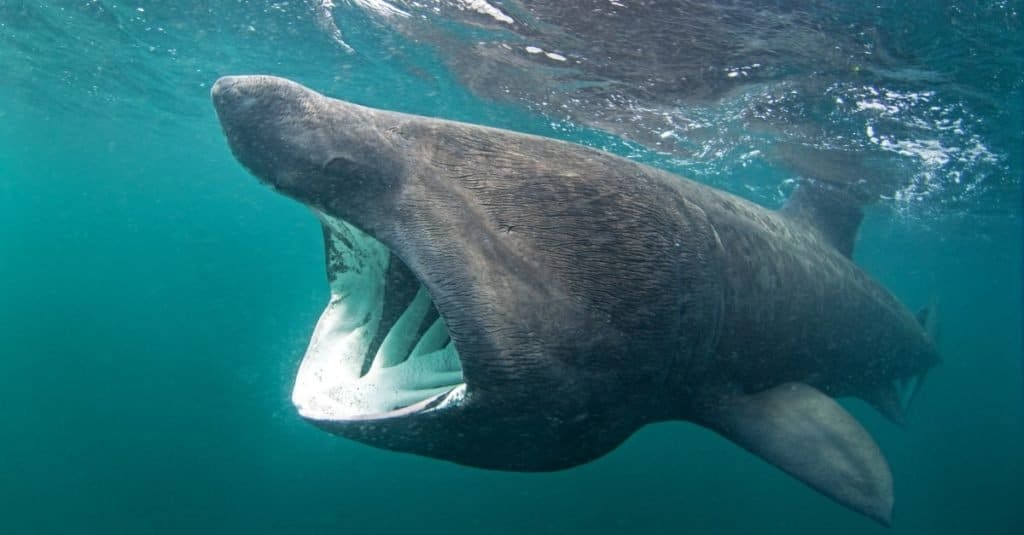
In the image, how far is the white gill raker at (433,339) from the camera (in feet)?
9.81

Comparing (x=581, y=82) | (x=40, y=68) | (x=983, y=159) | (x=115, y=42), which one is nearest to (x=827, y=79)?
(x=581, y=82)

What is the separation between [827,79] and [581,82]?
14.8 feet

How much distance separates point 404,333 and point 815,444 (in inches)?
103

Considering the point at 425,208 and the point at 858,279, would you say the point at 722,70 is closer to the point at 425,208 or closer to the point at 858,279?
the point at 858,279

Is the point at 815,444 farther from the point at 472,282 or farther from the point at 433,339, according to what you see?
the point at 472,282

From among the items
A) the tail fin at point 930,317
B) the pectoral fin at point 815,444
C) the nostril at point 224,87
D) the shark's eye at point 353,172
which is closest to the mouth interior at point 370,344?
the shark's eye at point 353,172

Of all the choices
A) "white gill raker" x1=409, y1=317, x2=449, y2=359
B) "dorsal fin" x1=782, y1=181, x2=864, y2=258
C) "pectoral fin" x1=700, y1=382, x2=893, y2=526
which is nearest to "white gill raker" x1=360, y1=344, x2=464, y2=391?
"white gill raker" x1=409, y1=317, x2=449, y2=359

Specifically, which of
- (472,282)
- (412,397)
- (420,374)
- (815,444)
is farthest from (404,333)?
(815,444)

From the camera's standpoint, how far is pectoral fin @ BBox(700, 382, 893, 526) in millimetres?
3502

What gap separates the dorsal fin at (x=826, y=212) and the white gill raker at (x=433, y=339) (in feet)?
20.4

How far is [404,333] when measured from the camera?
3033 millimetres

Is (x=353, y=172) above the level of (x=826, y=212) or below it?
above

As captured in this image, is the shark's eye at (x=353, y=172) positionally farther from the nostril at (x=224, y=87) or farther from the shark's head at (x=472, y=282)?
the nostril at (x=224, y=87)

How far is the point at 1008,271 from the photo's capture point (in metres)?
38.9
